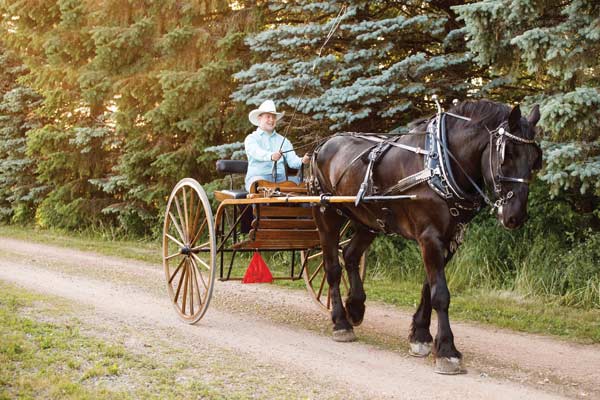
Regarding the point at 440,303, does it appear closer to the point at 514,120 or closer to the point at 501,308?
the point at 514,120

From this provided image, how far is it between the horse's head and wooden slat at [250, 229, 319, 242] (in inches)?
115

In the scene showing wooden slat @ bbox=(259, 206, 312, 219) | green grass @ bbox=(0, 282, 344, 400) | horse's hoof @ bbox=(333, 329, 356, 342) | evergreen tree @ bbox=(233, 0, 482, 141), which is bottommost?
green grass @ bbox=(0, 282, 344, 400)

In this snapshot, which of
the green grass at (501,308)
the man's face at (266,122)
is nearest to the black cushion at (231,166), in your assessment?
the man's face at (266,122)

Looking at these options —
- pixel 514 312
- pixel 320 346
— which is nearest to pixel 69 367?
pixel 320 346

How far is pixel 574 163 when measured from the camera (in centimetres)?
795

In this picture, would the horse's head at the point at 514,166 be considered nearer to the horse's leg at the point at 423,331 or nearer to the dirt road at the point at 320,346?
the horse's leg at the point at 423,331

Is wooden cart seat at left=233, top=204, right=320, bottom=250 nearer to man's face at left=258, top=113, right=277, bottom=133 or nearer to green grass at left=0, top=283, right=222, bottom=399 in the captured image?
man's face at left=258, top=113, right=277, bottom=133

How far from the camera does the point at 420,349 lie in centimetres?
655

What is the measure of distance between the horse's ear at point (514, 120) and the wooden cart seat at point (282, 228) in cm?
297

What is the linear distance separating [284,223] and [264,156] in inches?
33.6

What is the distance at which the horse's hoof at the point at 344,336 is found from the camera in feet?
23.7

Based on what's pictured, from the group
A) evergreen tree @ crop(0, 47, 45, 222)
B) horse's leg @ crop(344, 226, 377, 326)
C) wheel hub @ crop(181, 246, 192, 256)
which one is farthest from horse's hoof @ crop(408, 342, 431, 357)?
evergreen tree @ crop(0, 47, 45, 222)

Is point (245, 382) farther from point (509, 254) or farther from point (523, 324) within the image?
point (509, 254)

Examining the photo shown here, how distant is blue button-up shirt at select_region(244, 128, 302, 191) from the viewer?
8.27 meters
